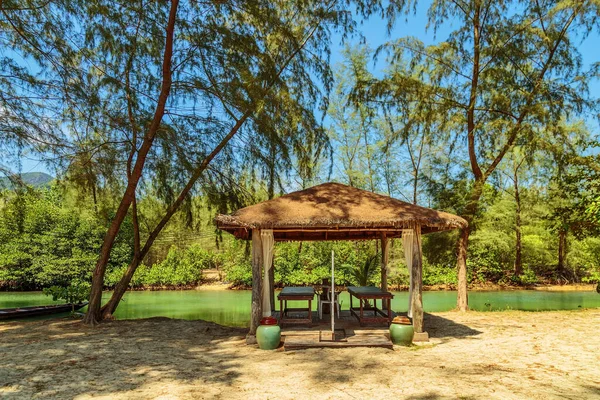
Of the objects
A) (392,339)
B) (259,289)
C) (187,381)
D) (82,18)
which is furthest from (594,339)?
(82,18)

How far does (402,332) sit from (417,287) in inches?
29.1

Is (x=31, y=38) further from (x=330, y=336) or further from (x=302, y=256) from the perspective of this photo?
(x=302, y=256)

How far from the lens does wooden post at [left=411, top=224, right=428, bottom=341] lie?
20.5 ft

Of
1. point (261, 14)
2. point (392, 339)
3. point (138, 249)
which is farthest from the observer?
point (138, 249)

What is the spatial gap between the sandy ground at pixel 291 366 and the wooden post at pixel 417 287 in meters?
0.28

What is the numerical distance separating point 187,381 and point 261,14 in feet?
21.7

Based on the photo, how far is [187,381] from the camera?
4.34 m

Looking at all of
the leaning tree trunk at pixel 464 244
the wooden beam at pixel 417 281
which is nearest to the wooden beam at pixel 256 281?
the wooden beam at pixel 417 281

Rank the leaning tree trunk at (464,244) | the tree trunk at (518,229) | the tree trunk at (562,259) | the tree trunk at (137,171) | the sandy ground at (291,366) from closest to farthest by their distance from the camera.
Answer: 1. the sandy ground at (291,366)
2. the tree trunk at (137,171)
3. the leaning tree trunk at (464,244)
4. the tree trunk at (518,229)
5. the tree trunk at (562,259)

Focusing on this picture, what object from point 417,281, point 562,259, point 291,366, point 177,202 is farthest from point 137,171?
point 562,259

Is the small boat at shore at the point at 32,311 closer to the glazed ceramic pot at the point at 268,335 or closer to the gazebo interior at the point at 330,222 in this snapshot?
the gazebo interior at the point at 330,222

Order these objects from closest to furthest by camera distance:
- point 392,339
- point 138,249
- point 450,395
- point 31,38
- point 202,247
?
1. point 450,395
2. point 392,339
3. point 31,38
4. point 138,249
5. point 202,247

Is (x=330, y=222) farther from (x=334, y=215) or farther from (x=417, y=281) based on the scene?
(x=417, y=281)

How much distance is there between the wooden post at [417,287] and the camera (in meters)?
6.23
